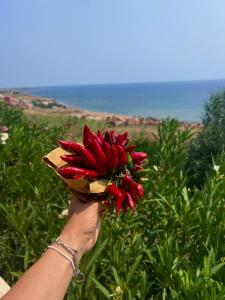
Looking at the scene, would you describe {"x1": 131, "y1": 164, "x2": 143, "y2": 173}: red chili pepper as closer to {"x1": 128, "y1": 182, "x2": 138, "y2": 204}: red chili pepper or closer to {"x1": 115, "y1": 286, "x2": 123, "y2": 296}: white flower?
{"x1": 128, "y1": 182, "x2": 138, "y2": 204}: red chili pepper

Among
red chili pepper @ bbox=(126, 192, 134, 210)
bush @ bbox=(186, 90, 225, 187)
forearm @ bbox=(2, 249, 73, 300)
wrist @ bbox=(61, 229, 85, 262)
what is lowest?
bush @ bbox=(186, 90, 225, 187)

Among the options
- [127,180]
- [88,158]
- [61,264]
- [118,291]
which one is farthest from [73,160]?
[118,291]

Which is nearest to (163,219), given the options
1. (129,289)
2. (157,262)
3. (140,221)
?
(140,221)

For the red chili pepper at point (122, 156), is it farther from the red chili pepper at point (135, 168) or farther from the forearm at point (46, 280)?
the forearm at point (46, 280)

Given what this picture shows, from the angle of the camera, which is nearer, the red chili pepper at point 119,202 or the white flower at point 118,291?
the red chili pepper at point 119,202

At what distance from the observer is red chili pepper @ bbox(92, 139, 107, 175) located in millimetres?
1578

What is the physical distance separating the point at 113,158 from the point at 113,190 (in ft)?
0.30

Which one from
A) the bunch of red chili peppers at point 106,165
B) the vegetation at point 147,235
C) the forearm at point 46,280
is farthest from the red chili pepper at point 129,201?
the vegetation at point 147,235

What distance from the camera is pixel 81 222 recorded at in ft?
4.97

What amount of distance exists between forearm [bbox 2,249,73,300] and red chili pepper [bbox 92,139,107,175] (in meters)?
0.26

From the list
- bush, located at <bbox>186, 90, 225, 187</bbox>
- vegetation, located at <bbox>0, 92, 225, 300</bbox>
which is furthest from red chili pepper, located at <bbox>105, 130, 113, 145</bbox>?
bush, located at <bbox>186, 90, 225, 187</bbox>

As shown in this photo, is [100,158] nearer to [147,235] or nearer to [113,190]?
[113,190]

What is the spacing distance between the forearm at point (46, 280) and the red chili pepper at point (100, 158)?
26 cm

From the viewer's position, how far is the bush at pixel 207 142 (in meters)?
8.20
